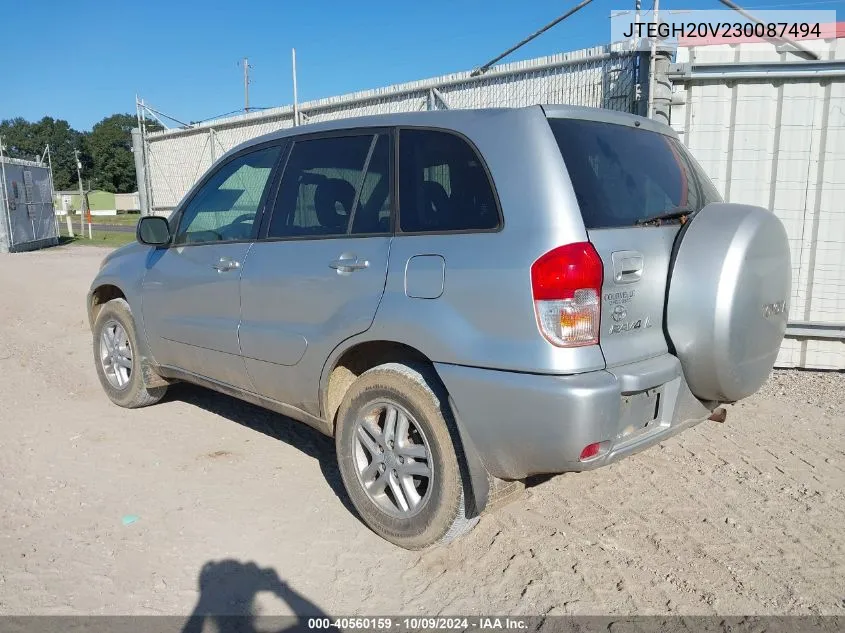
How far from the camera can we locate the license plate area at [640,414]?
2.70 meters

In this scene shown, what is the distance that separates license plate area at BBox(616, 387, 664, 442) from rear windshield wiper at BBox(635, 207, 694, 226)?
716 millimetres

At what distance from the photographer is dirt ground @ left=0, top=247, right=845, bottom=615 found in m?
2.84

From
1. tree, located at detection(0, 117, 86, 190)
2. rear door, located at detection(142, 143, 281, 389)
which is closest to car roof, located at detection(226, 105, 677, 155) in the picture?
rear door, located at detection(142, 143, 281, 389)

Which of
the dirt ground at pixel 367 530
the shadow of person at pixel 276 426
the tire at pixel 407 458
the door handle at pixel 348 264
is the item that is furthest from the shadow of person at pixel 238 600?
the door handle at pixel 348 264

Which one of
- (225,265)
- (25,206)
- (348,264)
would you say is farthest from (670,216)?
(25,206)

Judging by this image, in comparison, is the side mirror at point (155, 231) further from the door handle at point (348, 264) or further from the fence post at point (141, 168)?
the fence post at point (141, 168)

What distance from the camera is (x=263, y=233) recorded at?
12.6ft

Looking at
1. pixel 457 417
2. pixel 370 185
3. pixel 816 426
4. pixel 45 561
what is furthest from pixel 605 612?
pixel 816 426

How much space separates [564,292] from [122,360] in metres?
3.83

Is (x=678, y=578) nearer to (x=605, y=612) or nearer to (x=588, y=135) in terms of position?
(x=605, y=612)

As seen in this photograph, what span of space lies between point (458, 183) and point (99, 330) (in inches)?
143

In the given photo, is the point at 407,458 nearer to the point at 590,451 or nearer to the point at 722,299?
the point at 590,451

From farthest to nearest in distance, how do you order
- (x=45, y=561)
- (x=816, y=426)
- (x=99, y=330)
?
(x=99, y=330), (x=816, y=426), (x=45, y=561)

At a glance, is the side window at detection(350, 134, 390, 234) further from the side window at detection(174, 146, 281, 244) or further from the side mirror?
the side mirror
